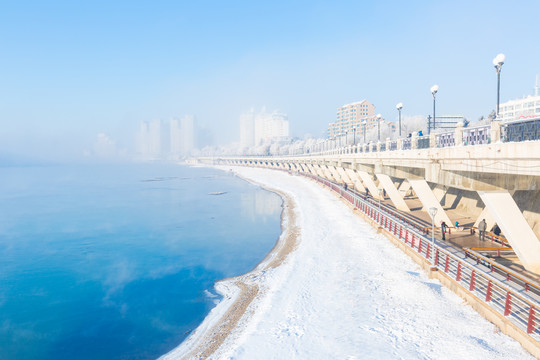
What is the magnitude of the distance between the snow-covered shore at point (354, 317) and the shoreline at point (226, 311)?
114mm

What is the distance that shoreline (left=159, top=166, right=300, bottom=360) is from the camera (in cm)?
1230

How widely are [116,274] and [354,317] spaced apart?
54.3ft

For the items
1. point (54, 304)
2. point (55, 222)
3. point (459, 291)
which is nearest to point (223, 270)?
point (54, 304)

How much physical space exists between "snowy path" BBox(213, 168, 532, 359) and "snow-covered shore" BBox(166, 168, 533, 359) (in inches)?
1.1

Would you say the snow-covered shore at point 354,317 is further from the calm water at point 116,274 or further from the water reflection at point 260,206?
the water reflection at point 260,206

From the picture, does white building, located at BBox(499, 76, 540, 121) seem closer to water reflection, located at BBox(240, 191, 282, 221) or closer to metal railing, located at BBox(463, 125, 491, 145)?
water reflection, located at BBox(240, 191, 282, 221)

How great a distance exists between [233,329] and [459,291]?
28.9 ft

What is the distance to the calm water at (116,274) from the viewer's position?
14578 millimetres

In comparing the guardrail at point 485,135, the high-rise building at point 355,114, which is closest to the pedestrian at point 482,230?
the guardrail at point 485,135

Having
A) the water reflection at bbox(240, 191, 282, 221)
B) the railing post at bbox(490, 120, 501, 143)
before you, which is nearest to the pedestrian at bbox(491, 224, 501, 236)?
the railing post at bbox(490, 120, 501, 143)

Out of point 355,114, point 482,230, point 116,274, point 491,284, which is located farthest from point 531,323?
point 355,114

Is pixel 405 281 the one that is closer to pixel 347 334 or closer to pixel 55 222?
pixel 347 334

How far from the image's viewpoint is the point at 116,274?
22.3 m

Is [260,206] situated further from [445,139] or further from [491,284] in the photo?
[491,284]
